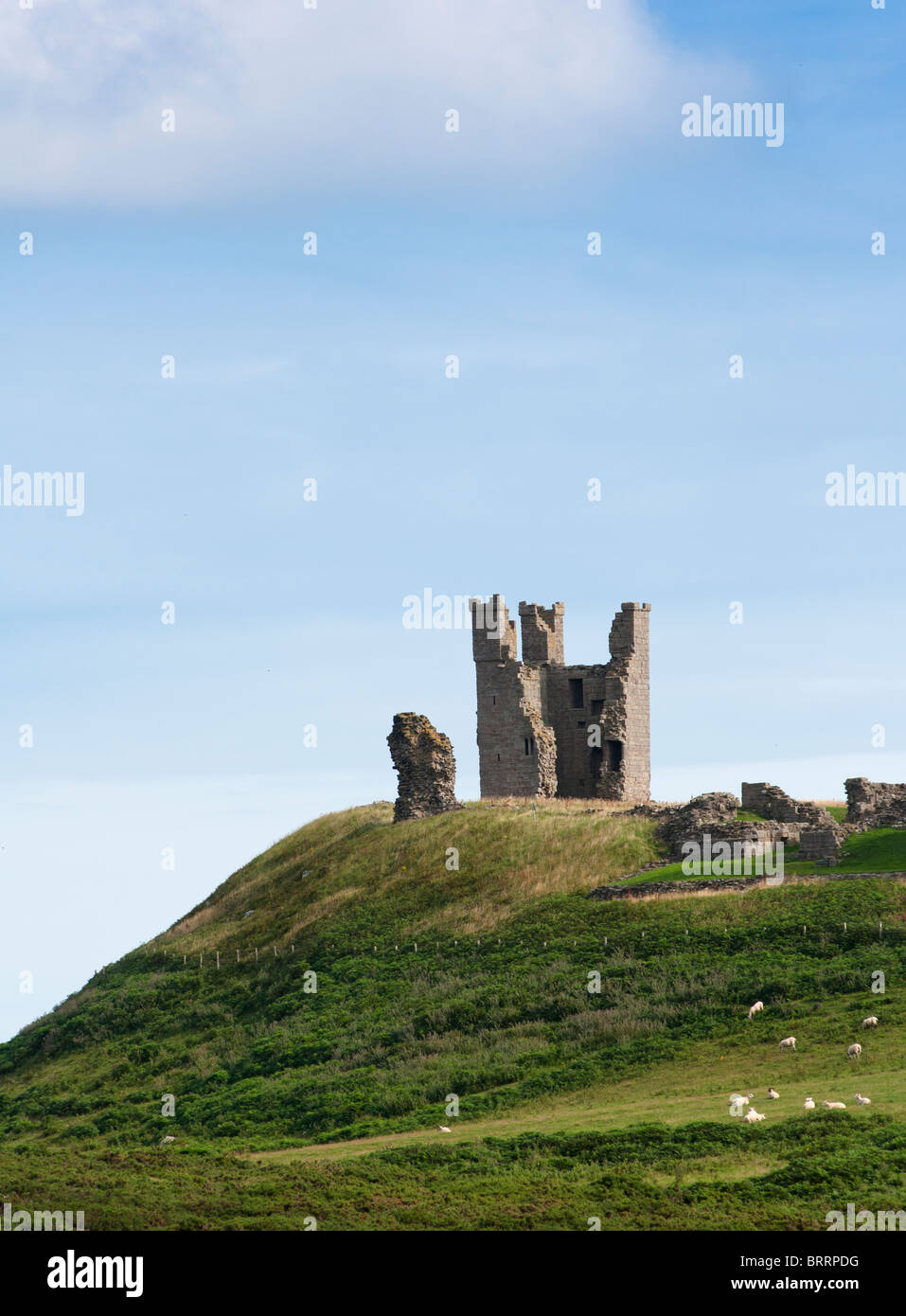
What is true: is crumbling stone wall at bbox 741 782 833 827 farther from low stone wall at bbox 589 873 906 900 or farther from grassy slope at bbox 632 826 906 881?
low stone wall at bbox 589 873 906 900

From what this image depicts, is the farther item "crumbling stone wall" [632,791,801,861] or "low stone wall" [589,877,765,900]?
"crumbling stone wall" [632,791,801,861]

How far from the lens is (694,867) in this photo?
48.9m

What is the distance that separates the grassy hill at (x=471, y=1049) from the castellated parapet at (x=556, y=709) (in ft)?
20.5

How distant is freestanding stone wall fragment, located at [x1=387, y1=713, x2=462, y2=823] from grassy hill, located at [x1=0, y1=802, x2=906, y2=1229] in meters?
1.04

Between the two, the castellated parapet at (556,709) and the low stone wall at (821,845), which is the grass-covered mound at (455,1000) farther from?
the castellated parapet at (556,709)

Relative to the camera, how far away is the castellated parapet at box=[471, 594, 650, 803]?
6662 centimetres

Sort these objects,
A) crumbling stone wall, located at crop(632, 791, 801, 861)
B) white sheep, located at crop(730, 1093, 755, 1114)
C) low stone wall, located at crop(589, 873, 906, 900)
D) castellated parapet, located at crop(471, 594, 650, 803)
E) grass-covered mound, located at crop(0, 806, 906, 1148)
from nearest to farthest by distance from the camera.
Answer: white sheep, located at crop(730, 1093, 755, 1114)
grass-covered mound, located at crop(0, 806, 906, 1148)
low stone wall, located at crop(589, 873, 906, 900)
crumbling stone wall, located at crop(632, 791, 801, 861)
castellated parapet, located at crop(471, 594, 650, 803)

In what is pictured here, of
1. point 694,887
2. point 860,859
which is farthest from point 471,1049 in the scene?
point 860,859

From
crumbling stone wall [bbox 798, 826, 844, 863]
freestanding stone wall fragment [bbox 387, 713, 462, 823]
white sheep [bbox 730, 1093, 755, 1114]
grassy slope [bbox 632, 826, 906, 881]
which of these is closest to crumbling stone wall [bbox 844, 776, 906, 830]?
grassy slope [bbox 632, 826, 906, 881]

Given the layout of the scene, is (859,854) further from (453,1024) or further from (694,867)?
(453,1024)

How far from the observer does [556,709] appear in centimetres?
7000

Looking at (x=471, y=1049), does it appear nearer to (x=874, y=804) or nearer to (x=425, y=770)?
(x=874, y=804)
